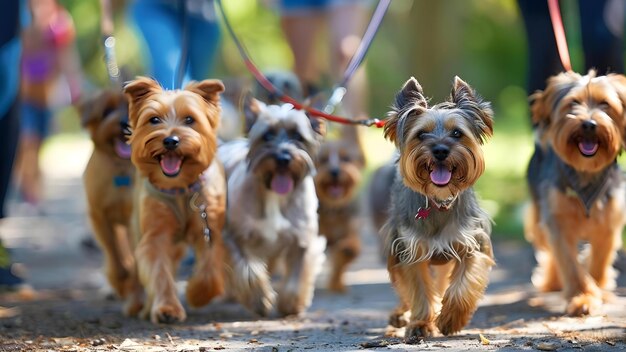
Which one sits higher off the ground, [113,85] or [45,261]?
[113,85]

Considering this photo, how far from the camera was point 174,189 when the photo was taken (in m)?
6.61

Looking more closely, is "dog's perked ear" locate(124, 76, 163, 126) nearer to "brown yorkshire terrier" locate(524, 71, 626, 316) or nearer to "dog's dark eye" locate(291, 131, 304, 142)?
"dog's dark eye" locate(291, 131, 304, 142)

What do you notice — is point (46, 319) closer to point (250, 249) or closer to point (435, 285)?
point (250, 249)

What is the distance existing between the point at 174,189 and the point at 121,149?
0.83 metres

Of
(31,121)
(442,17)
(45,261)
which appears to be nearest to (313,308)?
(45,261)

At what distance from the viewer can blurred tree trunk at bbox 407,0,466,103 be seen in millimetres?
16797

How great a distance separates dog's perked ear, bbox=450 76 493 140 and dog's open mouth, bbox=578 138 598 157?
34.9 inches

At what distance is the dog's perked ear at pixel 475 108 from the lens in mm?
5660

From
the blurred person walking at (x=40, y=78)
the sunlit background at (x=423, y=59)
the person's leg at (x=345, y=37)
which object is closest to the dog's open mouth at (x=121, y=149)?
the person's leg at (x=345, y=37)

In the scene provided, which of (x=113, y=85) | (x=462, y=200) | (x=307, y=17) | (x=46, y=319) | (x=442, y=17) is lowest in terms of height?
(x=46, y=319)

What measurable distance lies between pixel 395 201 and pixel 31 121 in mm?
8636

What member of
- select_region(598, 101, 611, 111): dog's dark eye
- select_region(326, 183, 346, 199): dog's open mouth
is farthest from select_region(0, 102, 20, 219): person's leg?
select_region(598, 101, 611, 111): dog's dark eye

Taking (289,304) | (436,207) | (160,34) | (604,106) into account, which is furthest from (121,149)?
(604,106)

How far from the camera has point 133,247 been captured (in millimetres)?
7227
